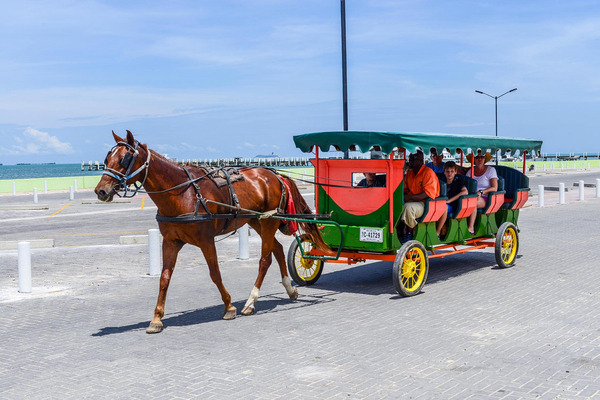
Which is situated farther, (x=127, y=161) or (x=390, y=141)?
(x=390, y=141)

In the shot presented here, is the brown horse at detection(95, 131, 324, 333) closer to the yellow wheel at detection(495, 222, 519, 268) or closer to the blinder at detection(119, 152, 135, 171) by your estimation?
the blinder at detection(119, 152, 135, 171)

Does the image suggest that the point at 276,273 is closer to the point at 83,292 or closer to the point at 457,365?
the point at 83,292

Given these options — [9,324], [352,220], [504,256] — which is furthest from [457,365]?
[504,256]

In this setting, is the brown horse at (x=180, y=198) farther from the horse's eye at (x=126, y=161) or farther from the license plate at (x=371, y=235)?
the license plate at (x=371, y=235)

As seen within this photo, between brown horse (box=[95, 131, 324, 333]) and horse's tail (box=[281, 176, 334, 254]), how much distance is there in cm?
68

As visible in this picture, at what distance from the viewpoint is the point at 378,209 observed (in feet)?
33.0

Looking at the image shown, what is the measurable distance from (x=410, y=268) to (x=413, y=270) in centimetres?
25

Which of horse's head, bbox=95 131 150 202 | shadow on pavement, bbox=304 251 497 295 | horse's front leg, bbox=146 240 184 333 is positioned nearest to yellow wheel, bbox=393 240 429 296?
shadow on pavement, bbox=304 251 497 295

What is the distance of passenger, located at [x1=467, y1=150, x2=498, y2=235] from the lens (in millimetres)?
11750

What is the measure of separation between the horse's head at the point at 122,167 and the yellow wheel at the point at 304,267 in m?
3.31

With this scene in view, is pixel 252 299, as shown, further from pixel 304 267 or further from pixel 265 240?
pixel 304 267

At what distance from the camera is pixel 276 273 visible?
12.0 m

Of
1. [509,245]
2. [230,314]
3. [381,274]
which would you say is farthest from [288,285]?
[509,245]

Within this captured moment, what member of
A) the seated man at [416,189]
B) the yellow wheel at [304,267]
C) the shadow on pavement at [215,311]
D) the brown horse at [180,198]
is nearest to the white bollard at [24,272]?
the shadow on pavement at [215,311]
